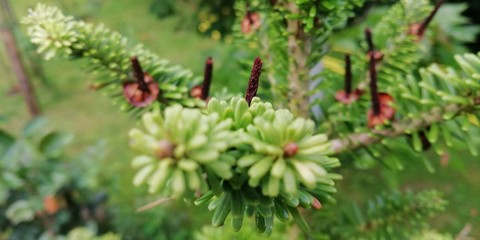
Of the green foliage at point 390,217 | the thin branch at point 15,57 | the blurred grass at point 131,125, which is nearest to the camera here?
the green foliage at point 390,217

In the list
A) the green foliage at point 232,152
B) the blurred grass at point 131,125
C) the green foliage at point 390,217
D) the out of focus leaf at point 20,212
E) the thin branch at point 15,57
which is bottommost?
the blurred grass at point 131,125

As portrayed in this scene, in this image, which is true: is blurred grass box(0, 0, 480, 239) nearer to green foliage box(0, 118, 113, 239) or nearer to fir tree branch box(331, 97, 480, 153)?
green foliage box(0, 118, 113, 239)

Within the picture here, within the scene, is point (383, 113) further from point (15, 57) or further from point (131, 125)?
point (131, 125)

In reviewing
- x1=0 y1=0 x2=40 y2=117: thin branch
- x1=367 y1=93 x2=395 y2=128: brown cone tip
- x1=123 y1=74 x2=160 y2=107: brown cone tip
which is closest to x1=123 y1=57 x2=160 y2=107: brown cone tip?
x1=123 y1=74 x2=160 y2=107: brown cone tip

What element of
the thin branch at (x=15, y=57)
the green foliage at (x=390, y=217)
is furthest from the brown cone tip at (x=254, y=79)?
the thin branch at (x=15, y=57)

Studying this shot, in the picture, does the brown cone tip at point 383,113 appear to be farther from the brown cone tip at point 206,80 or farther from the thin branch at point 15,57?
the thin branch at point 15,57

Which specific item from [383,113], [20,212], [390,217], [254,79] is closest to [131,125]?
[20,212]

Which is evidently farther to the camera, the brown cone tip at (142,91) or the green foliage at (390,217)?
the green foliage at (390,217)

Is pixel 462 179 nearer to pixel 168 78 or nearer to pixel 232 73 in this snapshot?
pixel 232 73
